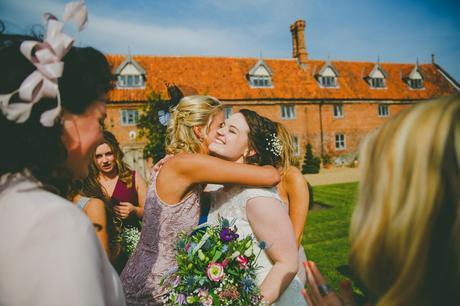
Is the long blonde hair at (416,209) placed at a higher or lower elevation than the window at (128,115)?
lower

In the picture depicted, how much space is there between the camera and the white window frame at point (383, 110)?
32713mm

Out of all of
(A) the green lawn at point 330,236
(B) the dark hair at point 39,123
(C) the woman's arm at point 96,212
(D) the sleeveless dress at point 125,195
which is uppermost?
(B) the dark hair at point 39,123

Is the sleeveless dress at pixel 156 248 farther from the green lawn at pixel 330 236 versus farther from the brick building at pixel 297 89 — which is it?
the brick building at pixel 297 89

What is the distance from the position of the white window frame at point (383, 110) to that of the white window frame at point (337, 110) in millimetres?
4302

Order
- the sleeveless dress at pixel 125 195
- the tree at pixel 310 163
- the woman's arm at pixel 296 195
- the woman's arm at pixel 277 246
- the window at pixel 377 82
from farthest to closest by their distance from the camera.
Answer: the window at pixel 377 82 → the tree at pixel 310 163 → the sleeveless dress at pixel 125 195 → the woman's arm at pixel 296 195 → the woman's arm at pixel 277 246

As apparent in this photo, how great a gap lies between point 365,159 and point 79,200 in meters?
2.31

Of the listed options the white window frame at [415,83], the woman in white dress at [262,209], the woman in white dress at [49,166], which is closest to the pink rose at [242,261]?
the woman in white dress at [262,209]

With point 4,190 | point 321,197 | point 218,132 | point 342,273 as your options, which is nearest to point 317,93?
point 321,197

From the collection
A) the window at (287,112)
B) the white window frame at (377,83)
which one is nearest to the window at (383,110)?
the white window frame at (377,83)

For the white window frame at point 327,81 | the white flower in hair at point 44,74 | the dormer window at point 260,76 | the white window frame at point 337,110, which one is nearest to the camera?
the white flower in hair at point 44,74

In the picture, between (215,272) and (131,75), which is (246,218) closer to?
(215,272)

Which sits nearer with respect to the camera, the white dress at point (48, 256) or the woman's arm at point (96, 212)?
the white dress at point (48, 256)

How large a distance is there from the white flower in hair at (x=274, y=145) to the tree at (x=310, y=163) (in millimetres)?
24290

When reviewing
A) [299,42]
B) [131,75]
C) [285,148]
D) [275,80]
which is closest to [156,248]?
[285,148]
